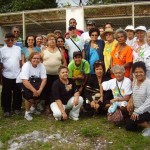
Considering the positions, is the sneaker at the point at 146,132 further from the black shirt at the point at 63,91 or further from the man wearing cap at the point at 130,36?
the man wearing cap at the point at 130,36

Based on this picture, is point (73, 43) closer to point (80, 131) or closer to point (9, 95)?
point (9, 95)

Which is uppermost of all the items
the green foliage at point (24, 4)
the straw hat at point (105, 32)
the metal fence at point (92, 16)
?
the green foliage at point (24, 4)

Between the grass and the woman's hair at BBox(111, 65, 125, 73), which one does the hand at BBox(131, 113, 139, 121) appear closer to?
the grass

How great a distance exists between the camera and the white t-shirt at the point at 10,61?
22.7 feet

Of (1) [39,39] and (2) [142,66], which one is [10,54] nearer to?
(1) [39,39]

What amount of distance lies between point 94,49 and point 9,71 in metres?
1.87

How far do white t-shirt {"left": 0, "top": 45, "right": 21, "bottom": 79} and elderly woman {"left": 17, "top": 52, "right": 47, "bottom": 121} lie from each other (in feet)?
0.66

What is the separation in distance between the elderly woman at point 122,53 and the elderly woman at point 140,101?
0.65 metres

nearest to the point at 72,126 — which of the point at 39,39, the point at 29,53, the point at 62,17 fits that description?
Result: the point at 29,53

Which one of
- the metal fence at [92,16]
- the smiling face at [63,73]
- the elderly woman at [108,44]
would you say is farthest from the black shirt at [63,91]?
the metal fence at [92,16]

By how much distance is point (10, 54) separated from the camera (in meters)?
Result: 6.95

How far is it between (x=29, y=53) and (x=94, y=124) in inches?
85.0

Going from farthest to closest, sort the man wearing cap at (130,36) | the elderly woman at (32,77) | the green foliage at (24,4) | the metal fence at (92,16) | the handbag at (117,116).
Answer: the green foliage at (24,4), the metal fence at (92,16), the man wearing cap at (130,36), the elderly woman at (32,77), the handbag at (117,116)

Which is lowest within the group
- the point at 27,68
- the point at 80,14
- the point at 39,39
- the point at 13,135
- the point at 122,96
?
the point at 13,135
